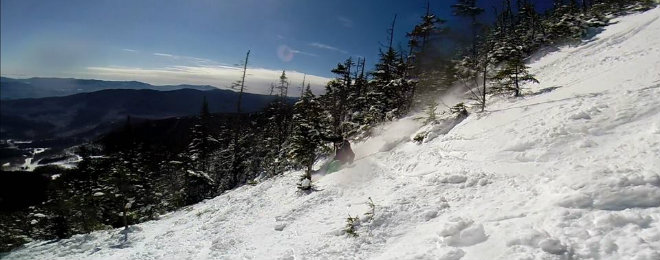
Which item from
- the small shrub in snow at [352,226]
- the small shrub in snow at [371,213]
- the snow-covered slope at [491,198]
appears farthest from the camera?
the small shrub in snow at [371,213]

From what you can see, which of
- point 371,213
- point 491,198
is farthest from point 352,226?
point 491,198

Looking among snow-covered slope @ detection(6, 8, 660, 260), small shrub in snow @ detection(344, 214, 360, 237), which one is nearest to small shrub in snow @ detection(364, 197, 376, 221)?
snow-covered slope @ detection(6, 8, 660, 260)

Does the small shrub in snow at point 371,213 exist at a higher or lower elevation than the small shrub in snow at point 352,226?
higher

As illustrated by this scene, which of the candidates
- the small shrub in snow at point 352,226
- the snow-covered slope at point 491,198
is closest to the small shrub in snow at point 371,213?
the snow-covered slope at point 491,198

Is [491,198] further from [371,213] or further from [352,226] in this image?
[352,226]

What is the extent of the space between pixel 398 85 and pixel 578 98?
14424mm

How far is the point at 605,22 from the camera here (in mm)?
30844

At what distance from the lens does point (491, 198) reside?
842 cm

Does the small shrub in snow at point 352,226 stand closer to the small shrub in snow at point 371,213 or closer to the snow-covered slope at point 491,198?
the snow-covered slope at point 491,198

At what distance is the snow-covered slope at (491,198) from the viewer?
6.36 metres

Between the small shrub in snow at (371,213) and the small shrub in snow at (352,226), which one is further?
the small shrub in snow at (371,213)

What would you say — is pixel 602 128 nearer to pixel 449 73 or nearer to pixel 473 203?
pixel 473 203

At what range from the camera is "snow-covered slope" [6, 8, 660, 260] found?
636 cm

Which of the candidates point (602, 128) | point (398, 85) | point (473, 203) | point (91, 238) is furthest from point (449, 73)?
A: point (91, 238)
